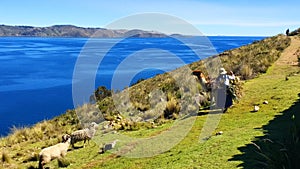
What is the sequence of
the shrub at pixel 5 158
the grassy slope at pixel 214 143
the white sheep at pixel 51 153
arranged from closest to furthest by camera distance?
the grassy slope at pixel 214 143
the white sheep at pixel 51 153
the shrub at pixel 5 158

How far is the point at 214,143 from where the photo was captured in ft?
26.8

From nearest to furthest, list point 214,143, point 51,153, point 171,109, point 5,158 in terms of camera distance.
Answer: point 214,143 < point 51,153 < point 5,158 < point 171,109

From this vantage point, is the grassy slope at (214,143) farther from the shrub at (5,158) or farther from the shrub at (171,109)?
the shrub at (171,109)

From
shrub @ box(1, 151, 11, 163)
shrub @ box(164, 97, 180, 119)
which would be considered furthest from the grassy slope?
shrub @ box(164, 97, 180, 119)

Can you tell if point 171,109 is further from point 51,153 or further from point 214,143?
point 214,143

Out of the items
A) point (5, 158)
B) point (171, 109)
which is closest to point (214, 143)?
point (171, 109)

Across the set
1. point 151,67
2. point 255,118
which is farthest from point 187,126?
point 151,67

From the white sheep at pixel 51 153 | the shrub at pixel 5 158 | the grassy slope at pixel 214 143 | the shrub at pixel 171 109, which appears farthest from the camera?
the shrub at pixel 171 109

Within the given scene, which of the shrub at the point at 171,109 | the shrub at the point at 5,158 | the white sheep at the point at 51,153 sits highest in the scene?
the shrub at the point at 171,109

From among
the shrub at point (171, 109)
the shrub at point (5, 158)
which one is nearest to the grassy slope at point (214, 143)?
the shrub at point (5, 158)

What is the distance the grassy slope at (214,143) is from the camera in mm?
7312

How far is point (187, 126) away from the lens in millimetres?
10805

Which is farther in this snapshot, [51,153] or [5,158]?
[5,158]

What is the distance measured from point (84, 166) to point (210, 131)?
3389mm
